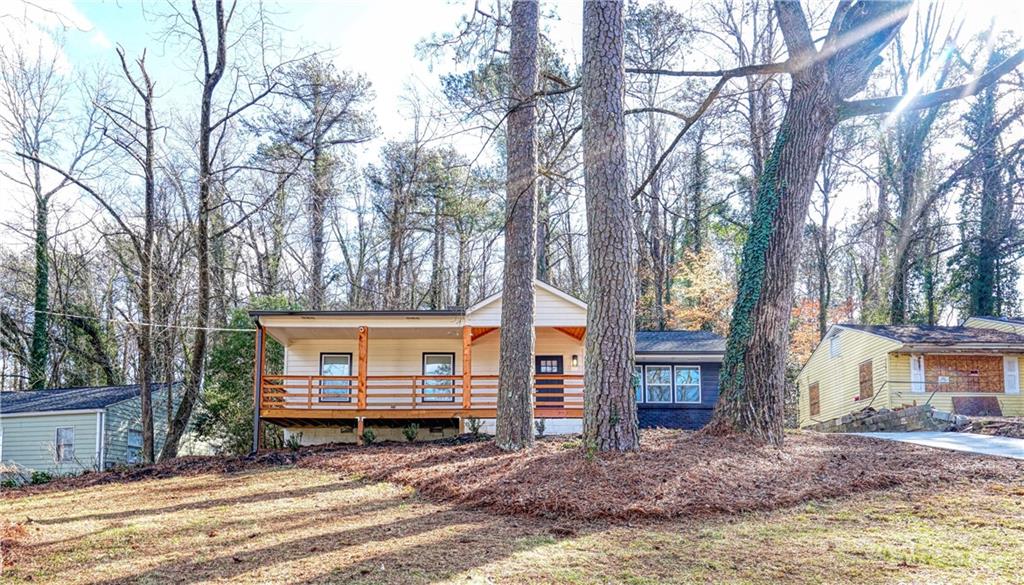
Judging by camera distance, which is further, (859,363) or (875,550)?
(859,363)

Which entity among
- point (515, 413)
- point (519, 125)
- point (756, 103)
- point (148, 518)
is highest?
point (756, 103)

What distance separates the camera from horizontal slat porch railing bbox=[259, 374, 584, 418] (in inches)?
567

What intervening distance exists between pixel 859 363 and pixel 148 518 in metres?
17.9

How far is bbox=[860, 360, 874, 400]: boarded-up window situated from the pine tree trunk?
39.5 ft

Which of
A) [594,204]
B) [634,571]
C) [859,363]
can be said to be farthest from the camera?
[859,363]

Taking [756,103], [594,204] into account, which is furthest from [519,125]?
[756,103]

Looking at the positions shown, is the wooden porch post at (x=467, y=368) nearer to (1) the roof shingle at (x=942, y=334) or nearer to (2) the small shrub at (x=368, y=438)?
(2) the small shrub at (x=368, y=438)

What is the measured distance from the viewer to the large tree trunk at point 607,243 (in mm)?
7102

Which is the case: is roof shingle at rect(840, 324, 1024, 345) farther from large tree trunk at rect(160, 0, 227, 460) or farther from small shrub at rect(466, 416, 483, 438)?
large tree trunk at rect(160, 0, 227, 460)

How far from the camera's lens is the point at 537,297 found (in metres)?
15.0

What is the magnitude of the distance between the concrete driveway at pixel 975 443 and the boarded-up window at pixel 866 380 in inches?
296

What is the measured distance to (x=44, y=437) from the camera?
1866cm

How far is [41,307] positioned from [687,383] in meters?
19.4

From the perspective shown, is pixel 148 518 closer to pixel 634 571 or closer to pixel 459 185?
pixel 634 571
